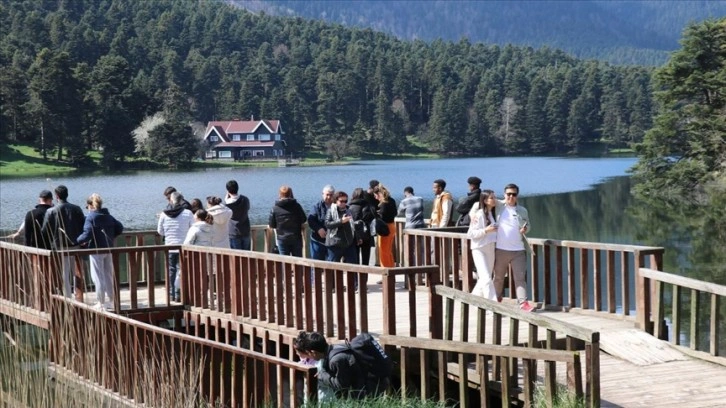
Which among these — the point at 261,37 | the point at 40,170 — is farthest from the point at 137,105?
the point at 261,37

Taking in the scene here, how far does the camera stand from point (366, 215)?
14.5m

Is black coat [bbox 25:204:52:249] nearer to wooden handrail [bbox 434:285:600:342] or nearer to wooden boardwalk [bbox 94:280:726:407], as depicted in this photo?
wooden boardwalk [bbox 94:280:726:407]

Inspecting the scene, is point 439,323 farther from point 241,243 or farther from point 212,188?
point 212,188

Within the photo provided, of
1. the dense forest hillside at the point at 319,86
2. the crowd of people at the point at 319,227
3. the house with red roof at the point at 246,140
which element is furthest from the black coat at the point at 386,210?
the house with red roof at the point at 246,140

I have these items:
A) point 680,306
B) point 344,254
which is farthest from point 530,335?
point 344,254

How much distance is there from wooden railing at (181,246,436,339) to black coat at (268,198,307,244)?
1.24 meters

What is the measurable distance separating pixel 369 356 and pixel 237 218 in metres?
7.07

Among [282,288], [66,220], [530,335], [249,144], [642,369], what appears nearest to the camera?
[530,335]

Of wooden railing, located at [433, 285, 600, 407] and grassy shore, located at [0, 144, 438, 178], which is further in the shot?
grassy shore, located at [0, 144, 438, 178]

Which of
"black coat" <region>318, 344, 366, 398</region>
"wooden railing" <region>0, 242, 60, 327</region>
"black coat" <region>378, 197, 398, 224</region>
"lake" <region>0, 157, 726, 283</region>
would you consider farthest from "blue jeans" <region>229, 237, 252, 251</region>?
"lake" <region>0, 157, 726, 283</region>

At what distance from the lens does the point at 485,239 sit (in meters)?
12.2

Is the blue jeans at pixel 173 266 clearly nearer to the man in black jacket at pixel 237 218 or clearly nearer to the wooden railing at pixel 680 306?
the man in black jacket at pixel 237 218

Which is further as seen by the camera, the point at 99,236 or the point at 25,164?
the point at 25,164

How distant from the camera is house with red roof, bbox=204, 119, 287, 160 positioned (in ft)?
456
